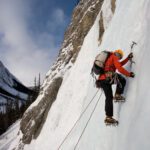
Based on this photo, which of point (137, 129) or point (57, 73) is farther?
→ point (57, 73)

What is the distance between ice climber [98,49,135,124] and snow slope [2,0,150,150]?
190mm

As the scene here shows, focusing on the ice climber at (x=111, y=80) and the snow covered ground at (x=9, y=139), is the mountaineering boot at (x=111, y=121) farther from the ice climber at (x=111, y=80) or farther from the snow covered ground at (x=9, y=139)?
the snow covered ground at (x=9, y=139)

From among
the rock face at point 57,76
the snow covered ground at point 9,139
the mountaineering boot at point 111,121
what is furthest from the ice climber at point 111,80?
the snow covered ground at point 9,139

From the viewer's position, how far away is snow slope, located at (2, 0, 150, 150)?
249 inches

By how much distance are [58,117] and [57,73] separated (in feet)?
16.3

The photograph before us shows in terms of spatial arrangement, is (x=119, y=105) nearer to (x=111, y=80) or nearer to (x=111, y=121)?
(x=111, y=121)

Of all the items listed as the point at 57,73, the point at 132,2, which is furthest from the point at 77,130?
the point at 57,73

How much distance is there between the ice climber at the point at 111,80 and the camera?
7297mm

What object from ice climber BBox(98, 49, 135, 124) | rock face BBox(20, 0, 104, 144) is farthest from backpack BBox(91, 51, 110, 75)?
rock face BBox(20, 0, 104, 144)

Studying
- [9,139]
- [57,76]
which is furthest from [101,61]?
[9,139]

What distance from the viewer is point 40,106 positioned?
802 inches

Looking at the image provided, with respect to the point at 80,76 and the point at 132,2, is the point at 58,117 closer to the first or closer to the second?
the point at 80,76

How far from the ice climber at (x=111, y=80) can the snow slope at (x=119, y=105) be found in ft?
0.62

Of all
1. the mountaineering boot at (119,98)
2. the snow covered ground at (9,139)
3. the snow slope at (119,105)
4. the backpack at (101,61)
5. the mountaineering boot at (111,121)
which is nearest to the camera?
the snow slope at (119,105)
